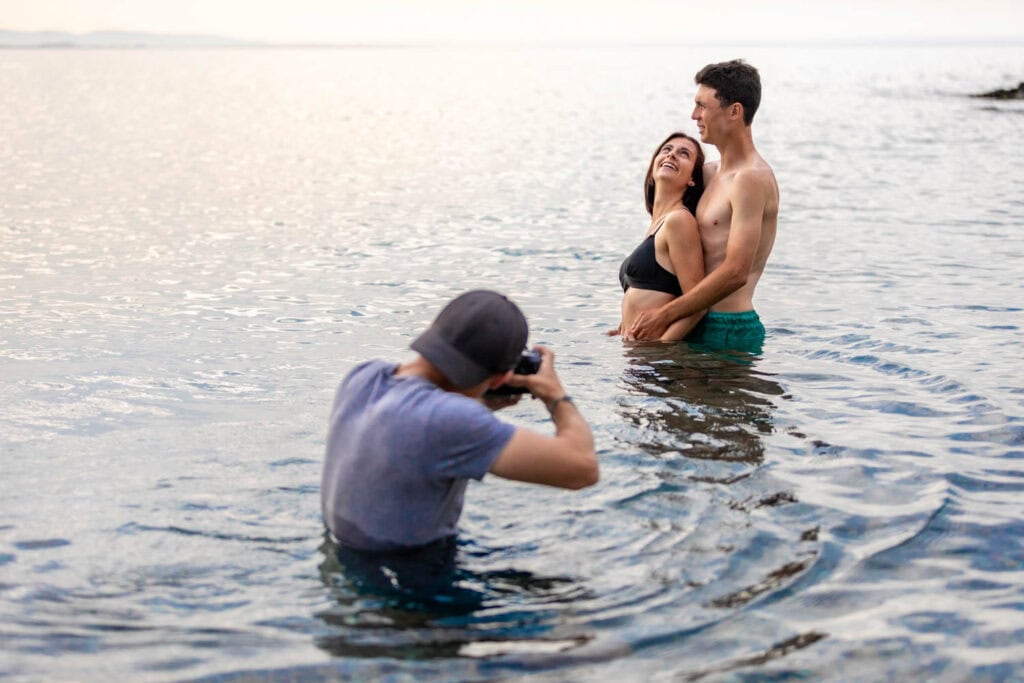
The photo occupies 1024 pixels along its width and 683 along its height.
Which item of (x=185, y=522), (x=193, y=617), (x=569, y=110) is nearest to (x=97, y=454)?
(x=185, y=522)

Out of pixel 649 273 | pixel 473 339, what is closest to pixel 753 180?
pixel 649 273

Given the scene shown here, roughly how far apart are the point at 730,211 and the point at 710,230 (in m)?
0.23

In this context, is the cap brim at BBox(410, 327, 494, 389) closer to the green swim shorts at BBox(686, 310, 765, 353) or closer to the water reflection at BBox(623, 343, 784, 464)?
the water reflection at BBox(623, 343, 784, 464)

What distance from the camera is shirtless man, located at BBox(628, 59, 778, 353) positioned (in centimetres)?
873

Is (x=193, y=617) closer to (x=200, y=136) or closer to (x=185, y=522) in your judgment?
(x=185, y=522)

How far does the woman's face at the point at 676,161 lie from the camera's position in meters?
9.21

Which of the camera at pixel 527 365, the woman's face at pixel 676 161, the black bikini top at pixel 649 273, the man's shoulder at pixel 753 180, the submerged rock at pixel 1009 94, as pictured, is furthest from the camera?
the submerged rock at pixel 1009 94

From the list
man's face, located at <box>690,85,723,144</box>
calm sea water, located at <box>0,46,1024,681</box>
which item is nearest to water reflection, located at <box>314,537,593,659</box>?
calm sea water, located at <box>0,46,1024,681</box>

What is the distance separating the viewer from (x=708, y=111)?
881 cm

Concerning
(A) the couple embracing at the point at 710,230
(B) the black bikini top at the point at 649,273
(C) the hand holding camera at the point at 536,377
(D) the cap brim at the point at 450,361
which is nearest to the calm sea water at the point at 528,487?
(A) the couple embracing at the point at 710,230

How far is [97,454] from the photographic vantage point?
7453 millimetres

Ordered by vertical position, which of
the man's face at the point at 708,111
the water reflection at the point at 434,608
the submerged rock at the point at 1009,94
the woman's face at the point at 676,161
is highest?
the submerged rock at the point at 1009,94

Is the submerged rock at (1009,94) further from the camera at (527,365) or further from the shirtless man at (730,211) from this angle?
the camera at (527,365)

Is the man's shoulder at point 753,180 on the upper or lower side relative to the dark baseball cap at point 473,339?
upper
